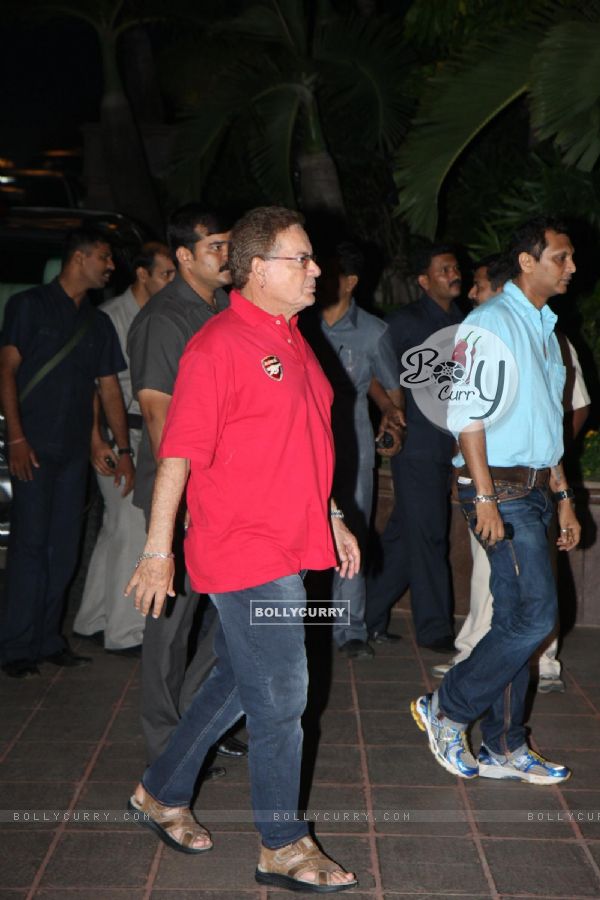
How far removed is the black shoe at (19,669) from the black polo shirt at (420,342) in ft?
7.36

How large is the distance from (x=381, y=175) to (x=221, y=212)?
Answer: 1035 cm

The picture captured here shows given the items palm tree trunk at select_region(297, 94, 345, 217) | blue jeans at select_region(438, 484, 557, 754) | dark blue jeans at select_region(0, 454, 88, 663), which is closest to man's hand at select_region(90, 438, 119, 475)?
dark blue jeans at select_region(0, 454, 88, 663)

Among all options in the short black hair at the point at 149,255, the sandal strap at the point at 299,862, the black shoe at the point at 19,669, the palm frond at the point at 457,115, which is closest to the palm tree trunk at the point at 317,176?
the palm frond at the point at 457,115

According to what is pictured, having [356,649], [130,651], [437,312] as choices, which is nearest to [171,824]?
[130,651]

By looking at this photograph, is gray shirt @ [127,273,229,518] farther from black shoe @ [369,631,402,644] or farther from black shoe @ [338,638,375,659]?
black shoe @ [369,631,402,644]

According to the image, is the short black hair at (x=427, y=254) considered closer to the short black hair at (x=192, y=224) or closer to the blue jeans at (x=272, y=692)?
the short black hair at (x=192, y=224)

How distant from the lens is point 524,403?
457 centimetres

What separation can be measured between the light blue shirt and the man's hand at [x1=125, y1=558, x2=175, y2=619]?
5.04ft

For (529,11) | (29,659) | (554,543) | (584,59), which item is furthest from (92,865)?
(529,11)

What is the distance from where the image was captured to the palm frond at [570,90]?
7191 mm

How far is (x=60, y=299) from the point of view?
6.09 meters

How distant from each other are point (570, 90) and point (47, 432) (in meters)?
3.68

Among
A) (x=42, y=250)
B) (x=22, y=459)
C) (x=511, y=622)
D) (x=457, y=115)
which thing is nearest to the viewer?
(x=511, y=622)

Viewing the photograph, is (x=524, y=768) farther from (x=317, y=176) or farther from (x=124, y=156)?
(x=124, y=156)
